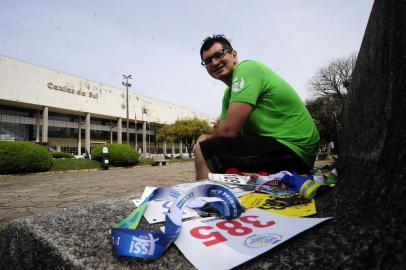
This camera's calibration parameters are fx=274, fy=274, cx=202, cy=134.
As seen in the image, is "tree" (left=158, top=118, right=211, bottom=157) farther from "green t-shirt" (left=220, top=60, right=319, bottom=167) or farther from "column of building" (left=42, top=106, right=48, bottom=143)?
"green t-shirt" (left=220, top=60, right=319, bottom=167)

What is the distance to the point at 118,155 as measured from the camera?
17031 mm

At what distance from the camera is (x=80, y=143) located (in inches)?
1495

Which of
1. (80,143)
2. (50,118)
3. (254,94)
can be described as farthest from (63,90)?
(254,94)

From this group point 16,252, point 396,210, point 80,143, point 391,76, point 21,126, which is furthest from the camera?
point 80,143

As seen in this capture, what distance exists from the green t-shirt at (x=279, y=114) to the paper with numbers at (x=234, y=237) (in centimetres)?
108

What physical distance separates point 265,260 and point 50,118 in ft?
130

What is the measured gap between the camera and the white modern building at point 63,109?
28781mm

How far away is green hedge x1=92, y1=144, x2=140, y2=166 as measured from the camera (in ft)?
54.9

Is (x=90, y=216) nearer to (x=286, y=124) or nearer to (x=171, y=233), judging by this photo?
(x=171, y=233)

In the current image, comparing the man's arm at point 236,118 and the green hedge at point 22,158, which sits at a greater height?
the man's arm at point 236,118

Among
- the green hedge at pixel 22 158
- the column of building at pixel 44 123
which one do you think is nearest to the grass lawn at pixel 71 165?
the green hedge at pixel 22 158

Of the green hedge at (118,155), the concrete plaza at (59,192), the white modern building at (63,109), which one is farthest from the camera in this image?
the white modern building at (63,109)

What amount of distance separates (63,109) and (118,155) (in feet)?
68.1

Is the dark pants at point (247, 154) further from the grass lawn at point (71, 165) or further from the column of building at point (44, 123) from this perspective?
the column of building at point (44, 123)
